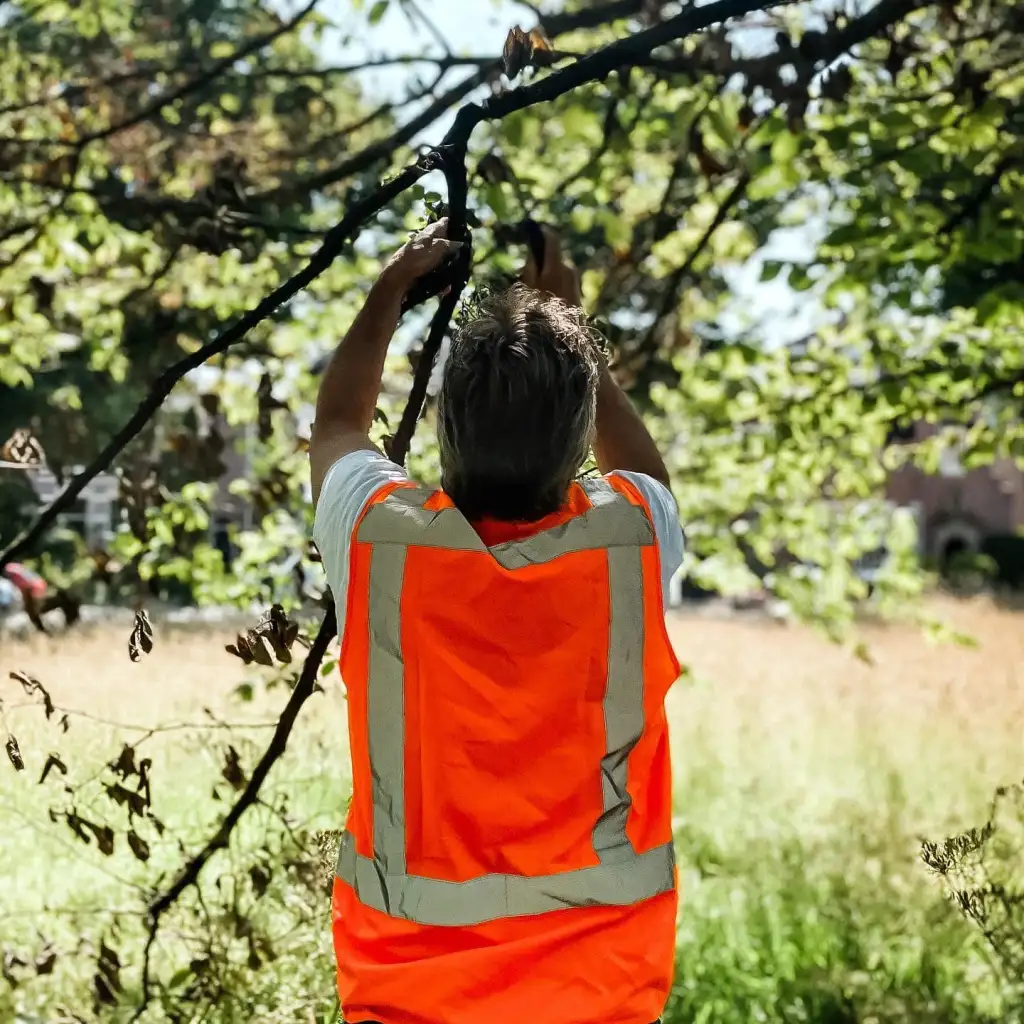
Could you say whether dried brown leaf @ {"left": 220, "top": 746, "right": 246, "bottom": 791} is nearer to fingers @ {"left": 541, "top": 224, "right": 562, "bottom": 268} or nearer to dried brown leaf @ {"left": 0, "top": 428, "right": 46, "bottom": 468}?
dried brown leaf @ {"left": 0, "top": 428, "right": 46, "bottom": 468}

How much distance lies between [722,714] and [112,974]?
7382mm

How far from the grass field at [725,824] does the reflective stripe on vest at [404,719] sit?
1414 millimetres

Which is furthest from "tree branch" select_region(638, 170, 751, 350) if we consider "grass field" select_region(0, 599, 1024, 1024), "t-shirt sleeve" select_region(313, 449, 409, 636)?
"t-shirt sleeve" select_region(313, 449, 409, 636)

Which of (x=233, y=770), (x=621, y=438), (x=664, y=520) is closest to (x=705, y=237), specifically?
(x=621, y=438)

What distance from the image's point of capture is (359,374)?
5.44 feet

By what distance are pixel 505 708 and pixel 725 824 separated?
18.3 feet

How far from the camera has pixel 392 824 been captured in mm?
1438

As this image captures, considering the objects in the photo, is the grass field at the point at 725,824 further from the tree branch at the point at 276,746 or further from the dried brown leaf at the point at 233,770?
the tree branch at the point at 276,746

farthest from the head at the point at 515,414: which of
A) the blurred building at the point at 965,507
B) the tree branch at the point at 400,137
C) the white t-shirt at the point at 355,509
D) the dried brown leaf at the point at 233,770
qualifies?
the blurred building at the point at 965,507

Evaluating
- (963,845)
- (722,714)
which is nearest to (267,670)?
(963,845)

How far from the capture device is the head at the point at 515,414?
1412 millimetres

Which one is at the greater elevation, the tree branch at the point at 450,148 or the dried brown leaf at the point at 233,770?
the tree branch at the point at 450,148

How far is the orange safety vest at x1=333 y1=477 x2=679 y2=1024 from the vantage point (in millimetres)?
1379

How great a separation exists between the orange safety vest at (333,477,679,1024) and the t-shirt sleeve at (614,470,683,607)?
0.18ft
